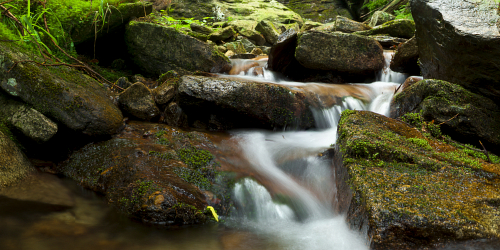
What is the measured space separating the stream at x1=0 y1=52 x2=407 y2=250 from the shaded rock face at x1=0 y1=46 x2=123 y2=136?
83 cm

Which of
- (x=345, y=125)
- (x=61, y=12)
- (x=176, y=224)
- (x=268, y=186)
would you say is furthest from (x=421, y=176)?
(x=61, y=12)

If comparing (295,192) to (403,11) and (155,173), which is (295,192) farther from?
(403,11)

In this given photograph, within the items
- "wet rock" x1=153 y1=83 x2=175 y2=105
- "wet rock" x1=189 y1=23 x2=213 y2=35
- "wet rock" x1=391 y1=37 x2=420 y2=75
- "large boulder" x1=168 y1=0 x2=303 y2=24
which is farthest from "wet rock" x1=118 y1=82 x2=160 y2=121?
"large boulder" x1=168 y1=0 x2=303 y2=24

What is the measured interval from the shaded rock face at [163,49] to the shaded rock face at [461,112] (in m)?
4.97

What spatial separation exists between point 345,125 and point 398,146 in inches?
28.8

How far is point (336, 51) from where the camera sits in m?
7.18

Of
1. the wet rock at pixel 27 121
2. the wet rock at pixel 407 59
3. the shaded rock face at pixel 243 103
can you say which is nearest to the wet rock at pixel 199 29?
the wet rock at pixel 407 59

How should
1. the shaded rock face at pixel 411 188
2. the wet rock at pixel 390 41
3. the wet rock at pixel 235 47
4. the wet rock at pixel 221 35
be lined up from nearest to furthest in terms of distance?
the shaded rock face at pixel 411 188 < the wet rock at pixel 390 41 < the wet rock at pixel 235 47 < the wet rock at pixel 221 35

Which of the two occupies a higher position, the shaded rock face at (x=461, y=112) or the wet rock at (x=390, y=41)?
the wet rock at (x=390, y=41)

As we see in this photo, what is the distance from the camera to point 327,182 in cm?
388

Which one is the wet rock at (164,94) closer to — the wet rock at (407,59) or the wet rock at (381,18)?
the wet rock at (407,59)

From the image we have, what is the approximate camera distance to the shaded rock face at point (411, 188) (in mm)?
2285

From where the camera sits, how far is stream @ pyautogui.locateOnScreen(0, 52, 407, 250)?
2.48m

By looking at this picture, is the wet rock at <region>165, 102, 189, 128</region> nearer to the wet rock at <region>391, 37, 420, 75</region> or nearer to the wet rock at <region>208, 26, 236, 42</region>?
the wet rock at <region>391, 37, 420, 75</region>
